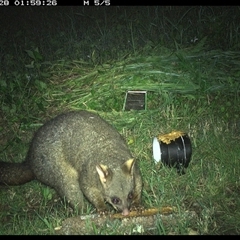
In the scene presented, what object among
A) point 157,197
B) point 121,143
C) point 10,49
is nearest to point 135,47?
point 10,49

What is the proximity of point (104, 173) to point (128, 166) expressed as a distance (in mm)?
234

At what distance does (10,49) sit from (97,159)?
153 inches

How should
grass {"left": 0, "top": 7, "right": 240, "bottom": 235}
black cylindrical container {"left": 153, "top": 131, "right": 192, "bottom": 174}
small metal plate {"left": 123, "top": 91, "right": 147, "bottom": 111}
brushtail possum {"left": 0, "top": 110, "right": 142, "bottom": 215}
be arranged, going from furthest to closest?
small metal plate {"left": 123, "top": 91, "right": 147, "bottom": 111} → black cylindrical container {"left": 153, "top": 131, "right": 192, "bottom": 174} → grass {"left": 0, "top": 7, "right": 240, "bottom": 235} → brushtail possum {"left": 0, "top": 110, "right": 142, "bottom": 215}

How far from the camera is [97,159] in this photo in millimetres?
5203

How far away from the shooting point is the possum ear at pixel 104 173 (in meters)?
4.75

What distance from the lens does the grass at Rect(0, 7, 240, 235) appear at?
17.4 ft

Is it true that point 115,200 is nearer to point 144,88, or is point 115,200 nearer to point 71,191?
point 71,191

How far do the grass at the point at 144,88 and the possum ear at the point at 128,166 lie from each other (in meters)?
0.55

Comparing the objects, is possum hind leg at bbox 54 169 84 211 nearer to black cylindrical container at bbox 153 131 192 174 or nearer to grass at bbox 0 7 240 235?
grass at bbox 0 7 240 235

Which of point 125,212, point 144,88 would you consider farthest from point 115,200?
point 144,88

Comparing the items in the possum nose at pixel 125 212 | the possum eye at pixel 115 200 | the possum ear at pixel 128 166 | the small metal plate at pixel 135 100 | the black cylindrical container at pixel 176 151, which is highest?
the small metal plate at pixel 135 100

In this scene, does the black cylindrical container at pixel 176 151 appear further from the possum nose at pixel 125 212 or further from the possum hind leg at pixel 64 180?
the possum nose at pixel 125 212

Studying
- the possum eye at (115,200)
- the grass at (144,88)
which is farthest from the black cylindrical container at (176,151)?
the possum eye at (115,200)

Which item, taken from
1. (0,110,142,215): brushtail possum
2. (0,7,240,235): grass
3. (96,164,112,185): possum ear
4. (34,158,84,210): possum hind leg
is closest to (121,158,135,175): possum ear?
(0,110,142,215): brushtail possum
